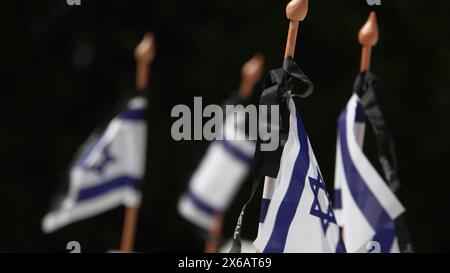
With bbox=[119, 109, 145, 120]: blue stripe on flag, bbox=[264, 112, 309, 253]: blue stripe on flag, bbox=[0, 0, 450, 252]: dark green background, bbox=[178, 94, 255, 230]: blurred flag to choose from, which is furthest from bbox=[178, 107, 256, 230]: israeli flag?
bbox=[0, 0, 450, 252]: dark green background

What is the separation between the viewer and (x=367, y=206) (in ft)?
13.6

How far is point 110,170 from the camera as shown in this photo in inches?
231

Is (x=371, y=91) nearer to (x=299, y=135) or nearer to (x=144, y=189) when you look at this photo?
(x=299, y=135)

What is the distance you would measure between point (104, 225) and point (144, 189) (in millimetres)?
461

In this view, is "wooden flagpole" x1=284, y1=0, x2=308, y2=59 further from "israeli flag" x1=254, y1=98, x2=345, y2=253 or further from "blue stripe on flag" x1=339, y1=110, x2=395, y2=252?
"blue stripe on flag" x1=339, y1=110, x2=395, y2=252

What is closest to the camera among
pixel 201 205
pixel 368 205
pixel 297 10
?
pixel 297 10

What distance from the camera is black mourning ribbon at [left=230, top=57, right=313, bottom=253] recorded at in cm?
342

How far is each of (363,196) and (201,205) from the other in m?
2.61

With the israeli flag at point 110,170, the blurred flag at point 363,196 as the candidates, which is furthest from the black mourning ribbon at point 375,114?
the israeli flag at point 110,170

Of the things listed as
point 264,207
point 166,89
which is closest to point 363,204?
point 264,207

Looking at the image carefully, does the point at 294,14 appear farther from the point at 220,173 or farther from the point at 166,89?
the point at 166,89

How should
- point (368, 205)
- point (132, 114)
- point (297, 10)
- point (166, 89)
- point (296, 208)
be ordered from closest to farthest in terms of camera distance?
point (297, 10), point (296, 208), point (368, 205), point (132, 114), point (166, 89)

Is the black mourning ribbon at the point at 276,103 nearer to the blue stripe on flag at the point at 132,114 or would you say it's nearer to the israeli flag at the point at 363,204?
the israeli flag at the point at 363,204

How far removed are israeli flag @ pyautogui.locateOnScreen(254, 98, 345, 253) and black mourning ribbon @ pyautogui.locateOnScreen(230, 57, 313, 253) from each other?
0.20 ft
